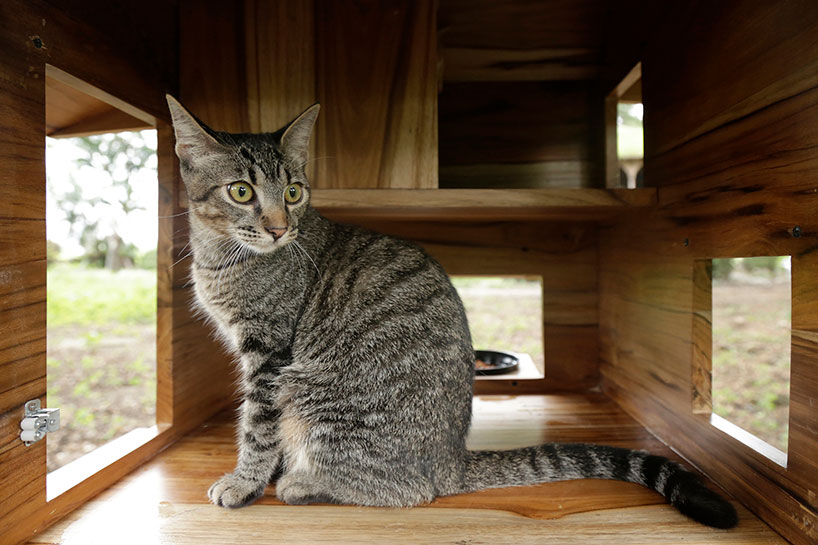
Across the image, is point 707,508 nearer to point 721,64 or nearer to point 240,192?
point 721,64

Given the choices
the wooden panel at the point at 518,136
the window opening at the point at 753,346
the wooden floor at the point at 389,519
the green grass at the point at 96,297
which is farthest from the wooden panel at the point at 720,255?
the green grass at the point at 96,297

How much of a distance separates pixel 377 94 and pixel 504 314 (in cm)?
443

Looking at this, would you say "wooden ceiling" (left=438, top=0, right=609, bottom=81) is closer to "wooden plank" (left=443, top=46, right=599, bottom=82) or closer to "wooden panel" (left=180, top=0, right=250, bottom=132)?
"wooden plank" (left=443, top=46, right=599, bottom=82)

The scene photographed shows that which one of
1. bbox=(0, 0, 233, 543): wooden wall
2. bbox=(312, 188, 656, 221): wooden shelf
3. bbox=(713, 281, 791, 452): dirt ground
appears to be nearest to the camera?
bbox=(0, 0, 233, 543): wooden wall

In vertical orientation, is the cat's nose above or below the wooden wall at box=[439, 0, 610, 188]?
below

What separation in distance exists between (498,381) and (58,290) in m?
4.63

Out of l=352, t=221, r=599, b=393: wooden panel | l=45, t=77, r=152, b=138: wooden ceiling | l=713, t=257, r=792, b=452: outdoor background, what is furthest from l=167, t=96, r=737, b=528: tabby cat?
l=713, t=257, r=792, b=452: outdoor background

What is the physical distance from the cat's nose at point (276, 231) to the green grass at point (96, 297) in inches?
158

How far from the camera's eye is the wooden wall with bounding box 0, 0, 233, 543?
1065 mm

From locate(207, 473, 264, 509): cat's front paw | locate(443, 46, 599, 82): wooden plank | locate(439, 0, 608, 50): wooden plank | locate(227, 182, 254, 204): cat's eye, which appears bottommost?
locate(207, 473, 264, 509): cat's front paw

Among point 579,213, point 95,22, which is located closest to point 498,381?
point 579,213

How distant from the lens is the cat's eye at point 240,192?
1439 millimetres

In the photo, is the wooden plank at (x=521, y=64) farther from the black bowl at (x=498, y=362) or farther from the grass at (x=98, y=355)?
the grass at (x=98, y=355)

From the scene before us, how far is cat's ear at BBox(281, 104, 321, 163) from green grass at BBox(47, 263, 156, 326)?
4.00 m
